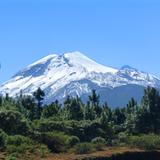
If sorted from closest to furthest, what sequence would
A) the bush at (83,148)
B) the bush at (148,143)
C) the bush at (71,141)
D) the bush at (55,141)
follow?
1. the bush at (83,148)
2. the bush at (55,141)
3. the bush at (71,141)
4. the bush at (148,143)

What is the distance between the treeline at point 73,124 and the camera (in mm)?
59781

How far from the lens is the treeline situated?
2354 inches

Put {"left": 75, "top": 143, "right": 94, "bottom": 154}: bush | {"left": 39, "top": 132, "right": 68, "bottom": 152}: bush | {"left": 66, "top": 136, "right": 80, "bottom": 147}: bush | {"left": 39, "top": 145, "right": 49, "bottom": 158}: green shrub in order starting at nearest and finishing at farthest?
{"left": 39, "top": 145, "right": 49, "bottom": 158}: green shrub
{"left": 75, "top": 143, "right": 94, "bottom": 154}: bush
{"left": 39, "top": 132, "right": 68, "bottom": 152}: bush
{"left": 66, "top": 136, "right": 80, "bottom": 147}: bush

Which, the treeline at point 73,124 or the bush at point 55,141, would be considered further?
the treeline at point 73,124

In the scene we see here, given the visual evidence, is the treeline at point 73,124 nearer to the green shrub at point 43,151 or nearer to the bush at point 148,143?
the green shrub at point 43,151

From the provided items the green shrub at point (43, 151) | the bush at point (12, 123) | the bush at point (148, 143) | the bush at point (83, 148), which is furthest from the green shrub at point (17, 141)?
the bush at point (148, 143)

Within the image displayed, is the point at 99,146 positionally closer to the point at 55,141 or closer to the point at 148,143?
the point at 55,141

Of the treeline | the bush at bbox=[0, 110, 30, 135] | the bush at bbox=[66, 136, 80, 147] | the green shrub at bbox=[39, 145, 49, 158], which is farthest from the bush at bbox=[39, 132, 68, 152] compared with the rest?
the bush at bbox=[0, 110, 30, 135]

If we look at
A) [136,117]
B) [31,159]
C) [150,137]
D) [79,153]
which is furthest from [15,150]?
[136,117]

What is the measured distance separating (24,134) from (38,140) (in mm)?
3055

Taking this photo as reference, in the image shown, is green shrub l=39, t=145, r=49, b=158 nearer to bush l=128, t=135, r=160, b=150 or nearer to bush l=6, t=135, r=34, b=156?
bush l=6, t=135, r=34, b=156

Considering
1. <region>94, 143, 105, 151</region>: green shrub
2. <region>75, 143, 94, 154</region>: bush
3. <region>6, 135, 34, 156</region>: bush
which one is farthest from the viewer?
<region>94, 143, 105, 151</region>: green shrub

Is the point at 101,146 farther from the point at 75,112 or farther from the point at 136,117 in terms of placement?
the point at 75,112

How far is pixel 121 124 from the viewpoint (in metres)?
94.2
